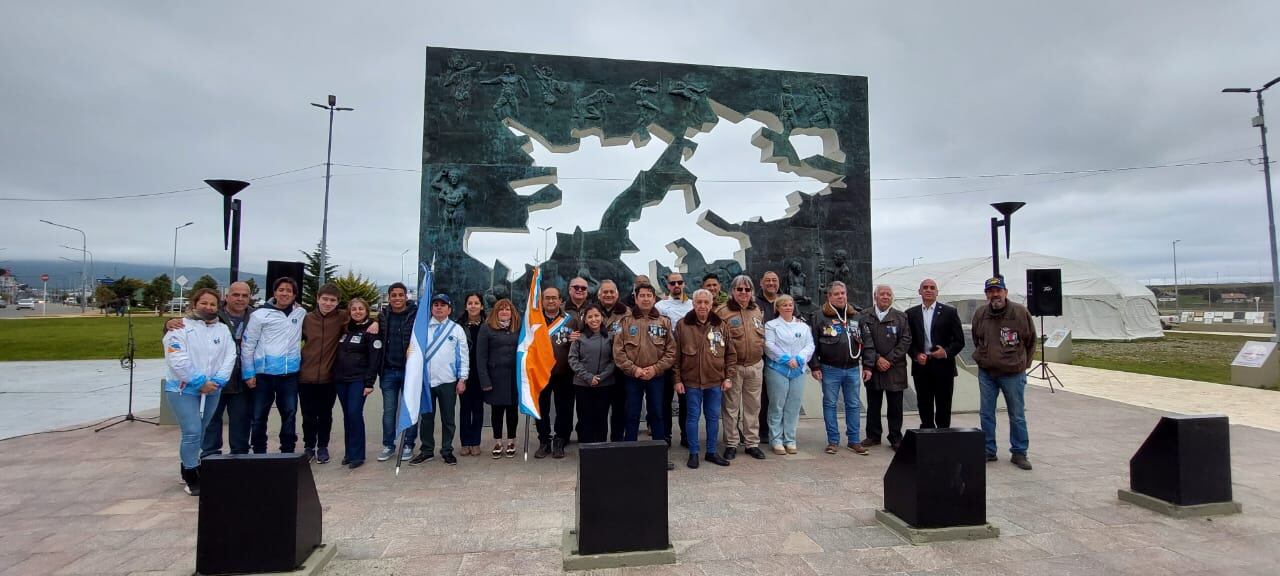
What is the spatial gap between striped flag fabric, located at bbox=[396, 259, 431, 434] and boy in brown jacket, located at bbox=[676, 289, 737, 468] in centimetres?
217

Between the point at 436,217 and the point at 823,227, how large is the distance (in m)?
4.93

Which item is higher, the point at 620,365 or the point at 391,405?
the point at 620,365

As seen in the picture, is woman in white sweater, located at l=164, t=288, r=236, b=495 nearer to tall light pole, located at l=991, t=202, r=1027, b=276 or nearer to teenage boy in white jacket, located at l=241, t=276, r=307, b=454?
teenage boy in white jacket, located at l=241, t=276, r=307, b=454

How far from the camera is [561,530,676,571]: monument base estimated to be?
3156 mm

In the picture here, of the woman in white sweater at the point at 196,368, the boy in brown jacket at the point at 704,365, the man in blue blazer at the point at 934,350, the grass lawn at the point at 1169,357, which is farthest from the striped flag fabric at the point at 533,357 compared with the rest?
the grass lawn at the point at 1169,357

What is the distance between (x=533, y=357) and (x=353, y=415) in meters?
1.61

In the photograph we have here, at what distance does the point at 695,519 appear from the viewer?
153 inches

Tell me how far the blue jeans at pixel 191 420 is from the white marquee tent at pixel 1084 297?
68.4ft

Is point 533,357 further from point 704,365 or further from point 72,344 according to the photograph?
point 72,344

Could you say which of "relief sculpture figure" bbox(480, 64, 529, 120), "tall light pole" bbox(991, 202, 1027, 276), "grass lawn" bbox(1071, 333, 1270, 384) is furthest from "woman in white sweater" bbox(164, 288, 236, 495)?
"grass lawn" bbox(1071, 333, 1270, 384)

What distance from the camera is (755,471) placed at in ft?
16.5

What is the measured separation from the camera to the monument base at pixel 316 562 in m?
2.96

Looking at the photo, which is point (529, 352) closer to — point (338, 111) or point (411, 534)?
point (411, 534)

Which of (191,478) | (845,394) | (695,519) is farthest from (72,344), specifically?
(845,394)
